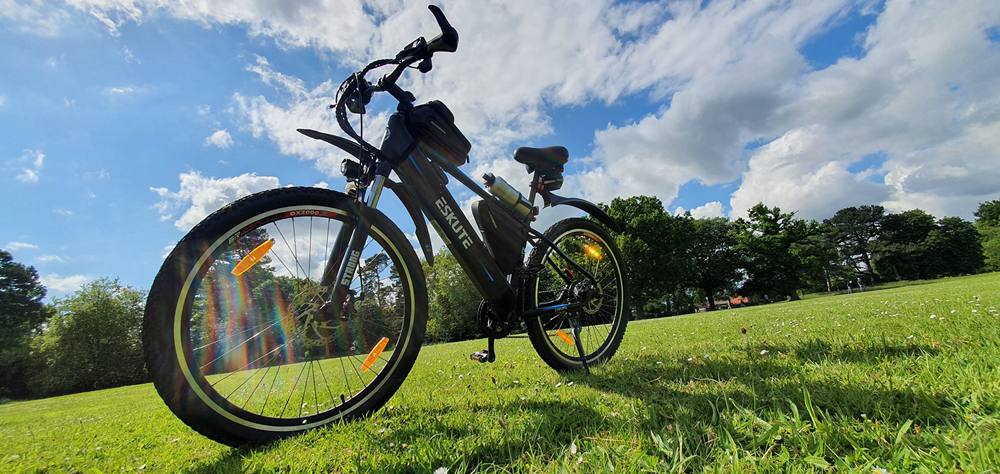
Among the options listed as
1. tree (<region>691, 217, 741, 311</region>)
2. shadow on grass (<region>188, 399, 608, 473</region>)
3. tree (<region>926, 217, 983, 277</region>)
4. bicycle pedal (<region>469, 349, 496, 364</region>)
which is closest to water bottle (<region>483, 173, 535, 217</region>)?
bicycle pedal (<region>469, 349, 496, 364</region>)

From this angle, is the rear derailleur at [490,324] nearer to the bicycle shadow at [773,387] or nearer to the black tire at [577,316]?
the black tire at [577,316]

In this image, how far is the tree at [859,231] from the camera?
84062mm

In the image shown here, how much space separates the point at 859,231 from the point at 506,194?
4408 inches

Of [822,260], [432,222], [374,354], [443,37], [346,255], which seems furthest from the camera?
[822,260]

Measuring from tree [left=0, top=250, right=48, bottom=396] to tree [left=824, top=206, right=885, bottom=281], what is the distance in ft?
409

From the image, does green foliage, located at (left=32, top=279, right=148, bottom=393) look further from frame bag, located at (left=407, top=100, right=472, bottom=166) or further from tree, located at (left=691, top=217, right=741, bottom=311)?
tree, located at (left=691, top=217, right=741, bottom=311)

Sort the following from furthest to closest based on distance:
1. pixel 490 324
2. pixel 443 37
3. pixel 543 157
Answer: pixel 543 157 → pixel 490 324 → pixel 443 37

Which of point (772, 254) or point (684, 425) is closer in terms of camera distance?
point (684, 425)

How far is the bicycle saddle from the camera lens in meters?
4.13

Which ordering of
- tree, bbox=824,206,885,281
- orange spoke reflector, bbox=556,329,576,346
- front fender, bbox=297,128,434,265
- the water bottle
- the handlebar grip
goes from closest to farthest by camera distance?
front fender, bbox=297,128,434,265
the handlebar grip
the water bottle
orange spoke reflector, bbox=556,329,576,346
tree, bbox=824,206,885,281

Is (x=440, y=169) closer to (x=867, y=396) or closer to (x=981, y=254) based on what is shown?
(x=867, y=396)

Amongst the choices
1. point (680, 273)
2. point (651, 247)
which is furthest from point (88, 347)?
point (680, 273)

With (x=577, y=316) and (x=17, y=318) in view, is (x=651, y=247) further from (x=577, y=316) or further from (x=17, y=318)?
(x=17, y=318)

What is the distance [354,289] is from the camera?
8.68 ft
